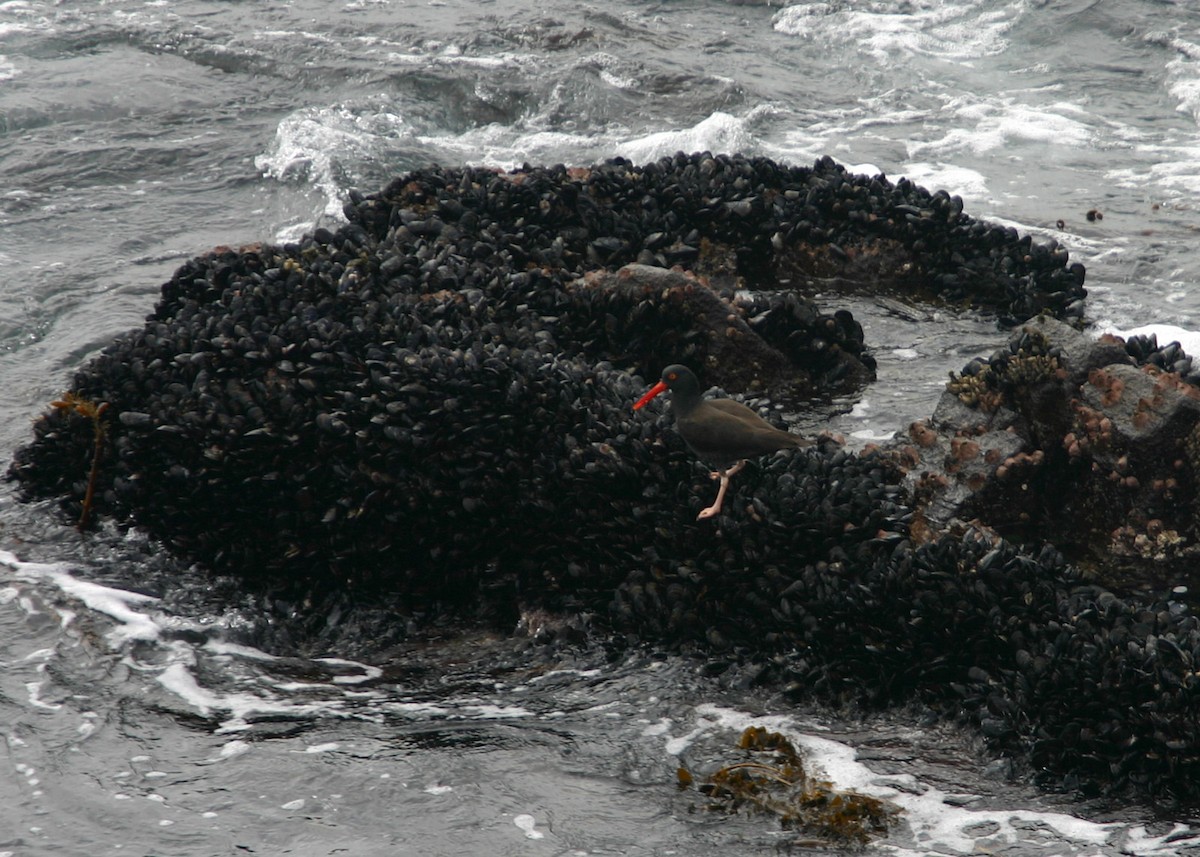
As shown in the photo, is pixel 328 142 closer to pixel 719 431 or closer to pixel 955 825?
pixel 719 431

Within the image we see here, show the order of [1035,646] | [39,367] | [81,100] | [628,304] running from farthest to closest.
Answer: [81,100], [39,367], [628,304], [1035,646]

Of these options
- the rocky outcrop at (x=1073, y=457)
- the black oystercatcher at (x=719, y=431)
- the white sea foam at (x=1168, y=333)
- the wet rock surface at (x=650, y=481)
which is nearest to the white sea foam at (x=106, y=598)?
the wet rock surface at (x=650, y=481)

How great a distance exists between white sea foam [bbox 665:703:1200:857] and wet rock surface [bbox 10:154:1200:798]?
0.37 m

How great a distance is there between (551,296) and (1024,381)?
363 cm

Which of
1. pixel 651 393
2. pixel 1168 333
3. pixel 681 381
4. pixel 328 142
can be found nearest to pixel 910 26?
pixel 328 142

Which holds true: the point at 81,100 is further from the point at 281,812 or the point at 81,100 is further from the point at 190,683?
the point at 281,812

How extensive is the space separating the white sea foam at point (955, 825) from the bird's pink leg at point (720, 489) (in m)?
1.60

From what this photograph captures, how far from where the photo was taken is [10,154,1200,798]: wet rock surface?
625cm

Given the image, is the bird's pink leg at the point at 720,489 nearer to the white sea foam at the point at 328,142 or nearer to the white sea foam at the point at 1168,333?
the white sea foam at the point at 1168,333

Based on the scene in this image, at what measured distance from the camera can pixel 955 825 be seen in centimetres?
523

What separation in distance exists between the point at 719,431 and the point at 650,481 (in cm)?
62

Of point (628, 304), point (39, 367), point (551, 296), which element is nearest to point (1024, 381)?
point (628, 304)

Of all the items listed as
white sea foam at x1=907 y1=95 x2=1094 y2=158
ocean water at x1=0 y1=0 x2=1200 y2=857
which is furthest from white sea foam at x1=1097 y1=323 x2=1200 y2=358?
white sea foam at x1=907 y1=95 x2=1094 y2=158

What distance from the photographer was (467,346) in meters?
8.34
